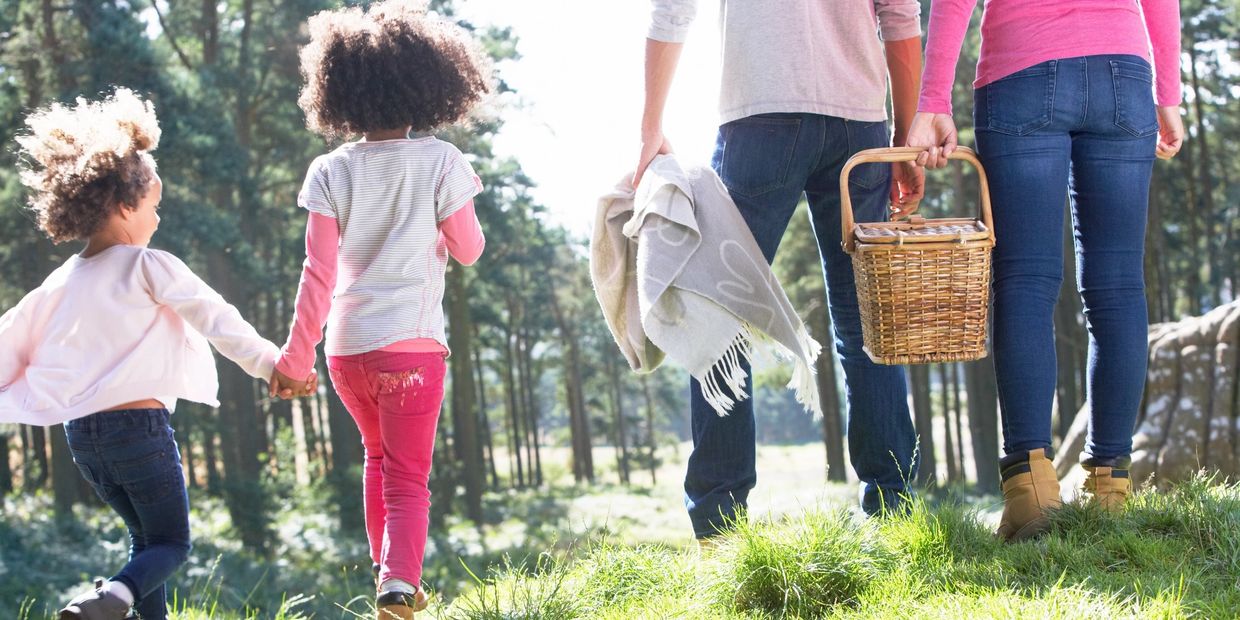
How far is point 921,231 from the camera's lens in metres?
3.00

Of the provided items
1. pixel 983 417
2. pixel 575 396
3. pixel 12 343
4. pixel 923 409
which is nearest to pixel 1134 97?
pixel 12 343

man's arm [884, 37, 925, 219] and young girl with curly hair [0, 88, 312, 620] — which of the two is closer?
young girl with curly hair [0, 88, 312, 620]

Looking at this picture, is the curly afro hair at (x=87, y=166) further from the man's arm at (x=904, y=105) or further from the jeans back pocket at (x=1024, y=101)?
the jeans back pocket at (x=1024, y=101)

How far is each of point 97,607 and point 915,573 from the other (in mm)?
2285

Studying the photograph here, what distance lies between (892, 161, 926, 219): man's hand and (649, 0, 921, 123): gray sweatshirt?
22 centimetres

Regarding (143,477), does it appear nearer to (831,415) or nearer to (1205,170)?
(831,415)

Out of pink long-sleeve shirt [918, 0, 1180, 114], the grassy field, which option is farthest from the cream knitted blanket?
pink long-sleeve shirt [918, 0, 1180, 114]

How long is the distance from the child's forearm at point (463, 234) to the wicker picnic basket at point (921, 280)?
1213 millimetres

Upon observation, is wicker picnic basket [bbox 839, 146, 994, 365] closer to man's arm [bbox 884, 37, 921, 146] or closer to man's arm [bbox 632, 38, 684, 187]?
man's arm [bbox 884, 37, 921, 146]

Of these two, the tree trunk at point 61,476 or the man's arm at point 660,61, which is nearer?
the man's arm at point 660,61

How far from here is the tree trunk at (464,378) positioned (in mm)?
21938

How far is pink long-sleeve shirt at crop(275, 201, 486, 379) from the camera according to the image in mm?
3150

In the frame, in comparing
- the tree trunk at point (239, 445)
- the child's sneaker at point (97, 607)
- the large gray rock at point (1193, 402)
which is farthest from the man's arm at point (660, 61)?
the tree trunk at point (239, 445)

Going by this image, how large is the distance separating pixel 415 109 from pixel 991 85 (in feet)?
6.10
